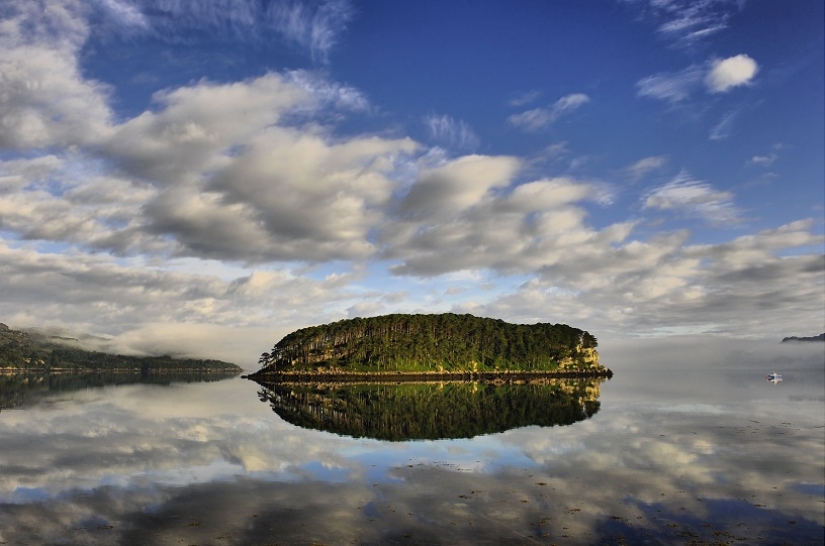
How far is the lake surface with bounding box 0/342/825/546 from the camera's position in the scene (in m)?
32.1

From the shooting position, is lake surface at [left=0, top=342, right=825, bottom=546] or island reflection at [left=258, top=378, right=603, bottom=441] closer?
lake surface at [left=0, top=342, right=825, bottom=546]

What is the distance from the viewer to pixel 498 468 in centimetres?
5022

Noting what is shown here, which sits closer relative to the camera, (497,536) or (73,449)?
(497,536)

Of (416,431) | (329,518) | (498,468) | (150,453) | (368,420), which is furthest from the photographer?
(368,420)

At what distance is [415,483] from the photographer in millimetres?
44469

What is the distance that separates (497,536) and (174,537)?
18570 millimetres

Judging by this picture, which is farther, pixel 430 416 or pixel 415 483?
pixel 430 416

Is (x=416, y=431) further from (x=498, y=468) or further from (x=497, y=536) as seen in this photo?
(x=497, y=536)

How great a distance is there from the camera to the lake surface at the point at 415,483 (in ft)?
105

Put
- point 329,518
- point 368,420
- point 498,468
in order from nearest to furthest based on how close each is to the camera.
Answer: point 329,518
point 498,468
point 368,420

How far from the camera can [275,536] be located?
103 feet

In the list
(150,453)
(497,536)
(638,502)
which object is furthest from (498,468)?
(150,453)

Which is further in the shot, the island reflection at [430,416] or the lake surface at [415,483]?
the island reflection at [430,416]

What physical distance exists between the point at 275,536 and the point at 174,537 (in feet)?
18.9
